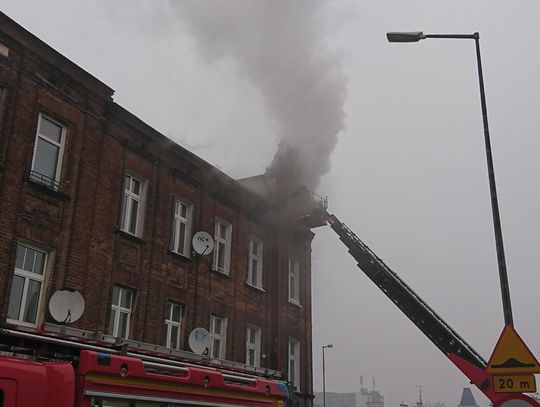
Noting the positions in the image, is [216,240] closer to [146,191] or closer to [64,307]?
[146,191]

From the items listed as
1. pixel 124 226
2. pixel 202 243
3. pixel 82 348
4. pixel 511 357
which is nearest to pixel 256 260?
pixel 202 243

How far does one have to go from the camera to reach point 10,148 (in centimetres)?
1244

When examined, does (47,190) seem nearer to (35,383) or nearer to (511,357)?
(35,383)

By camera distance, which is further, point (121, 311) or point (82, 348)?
point (121, 311)

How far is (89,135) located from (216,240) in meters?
5.79

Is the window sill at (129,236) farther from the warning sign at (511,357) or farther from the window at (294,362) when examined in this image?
the warning sign at (511,357)

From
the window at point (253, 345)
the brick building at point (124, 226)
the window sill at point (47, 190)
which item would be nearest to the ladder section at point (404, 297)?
the brick building at point (124, 226)

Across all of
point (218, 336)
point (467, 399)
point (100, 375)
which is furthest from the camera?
point (467, 399)

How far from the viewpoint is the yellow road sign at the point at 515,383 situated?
759 cm

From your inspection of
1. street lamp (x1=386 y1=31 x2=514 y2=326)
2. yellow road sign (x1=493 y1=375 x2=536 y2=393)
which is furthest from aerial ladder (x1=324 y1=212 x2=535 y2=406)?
yellow road sign (x1=493 y1=375 x2=536 y2=393)

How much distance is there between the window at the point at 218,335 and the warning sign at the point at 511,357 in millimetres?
10846

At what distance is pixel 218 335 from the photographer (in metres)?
18.0

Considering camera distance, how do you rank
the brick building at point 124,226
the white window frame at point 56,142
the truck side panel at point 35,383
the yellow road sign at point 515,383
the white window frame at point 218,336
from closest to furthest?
the truck side panel at point 35,383 → the yellow road sign at point 515,383 → the brick building at point 124,226 → the white window frame at point 56,142 → the white window frame at point 218,336

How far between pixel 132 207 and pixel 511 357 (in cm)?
1061
